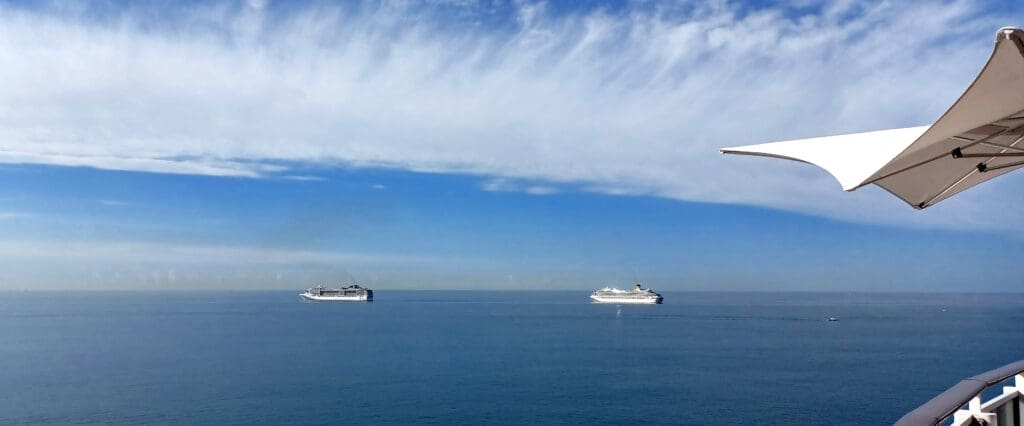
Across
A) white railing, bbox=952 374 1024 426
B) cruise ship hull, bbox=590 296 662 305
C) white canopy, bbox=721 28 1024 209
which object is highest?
white canopy, bbox=721 28 1024 209

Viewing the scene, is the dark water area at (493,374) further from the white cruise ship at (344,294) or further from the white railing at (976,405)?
the white cruise ship at (344,294)

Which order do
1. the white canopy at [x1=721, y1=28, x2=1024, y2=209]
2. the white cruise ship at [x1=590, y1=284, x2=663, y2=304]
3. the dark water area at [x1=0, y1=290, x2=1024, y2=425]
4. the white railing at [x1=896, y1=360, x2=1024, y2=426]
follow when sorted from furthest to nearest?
the white cruise ship at [x1=590, y1=284, x2=663, y2=304]
the dark water area at [x1=0, y1=290, x2=1024, y2=425]
the white canopy at [x1=721, y1=28, x2=1024, y2=209]
the white railing at [x1=896, y1=360, x2=1024, y2=426]

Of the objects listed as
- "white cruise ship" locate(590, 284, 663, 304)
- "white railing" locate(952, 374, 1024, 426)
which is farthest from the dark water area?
"white cruise ship" locate(590, 284, 663, 304)

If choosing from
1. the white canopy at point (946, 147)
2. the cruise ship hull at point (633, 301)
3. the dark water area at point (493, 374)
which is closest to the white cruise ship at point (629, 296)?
the cruise ship hull at point (633, 301)

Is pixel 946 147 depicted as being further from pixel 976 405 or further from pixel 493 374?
pixel 493 374

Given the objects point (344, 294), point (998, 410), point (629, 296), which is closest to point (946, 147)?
point (998, 410)

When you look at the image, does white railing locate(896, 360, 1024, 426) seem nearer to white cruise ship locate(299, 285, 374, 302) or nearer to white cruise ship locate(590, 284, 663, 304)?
white cruise ship locate(590, 284, 663, 304)

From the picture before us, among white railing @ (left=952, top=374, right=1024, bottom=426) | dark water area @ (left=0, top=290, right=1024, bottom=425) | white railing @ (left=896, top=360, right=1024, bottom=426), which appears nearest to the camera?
white railing @ (left=896, top=360, right=1024, bottom=426)
